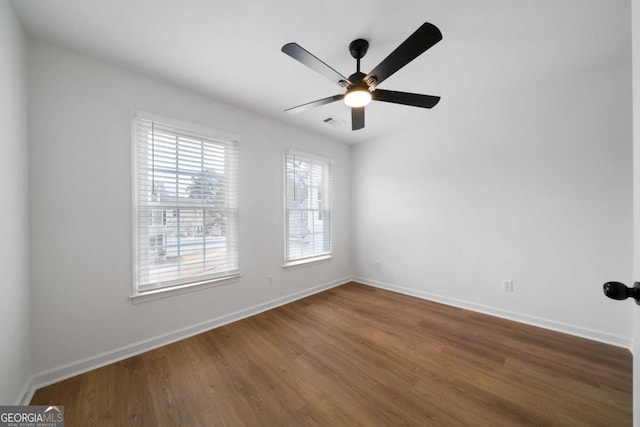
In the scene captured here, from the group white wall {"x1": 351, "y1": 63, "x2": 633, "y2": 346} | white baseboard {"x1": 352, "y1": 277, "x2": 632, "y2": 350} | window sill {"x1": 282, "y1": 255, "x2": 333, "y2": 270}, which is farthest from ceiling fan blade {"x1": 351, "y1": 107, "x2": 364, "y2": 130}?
white baseboard {"x1": 352, "y1": 277, "x2": 632, "y2": 350}

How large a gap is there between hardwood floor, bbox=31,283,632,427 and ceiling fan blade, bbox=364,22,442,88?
2280 mm

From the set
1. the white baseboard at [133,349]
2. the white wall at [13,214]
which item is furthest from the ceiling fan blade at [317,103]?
the white baseboard at [133,349]

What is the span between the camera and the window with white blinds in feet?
7.23

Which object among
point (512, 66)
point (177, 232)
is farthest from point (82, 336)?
point (512, 66)

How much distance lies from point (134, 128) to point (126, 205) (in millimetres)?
711

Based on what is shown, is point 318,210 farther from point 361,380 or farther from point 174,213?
Answer: point 361,380

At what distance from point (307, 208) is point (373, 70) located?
2.36 meters

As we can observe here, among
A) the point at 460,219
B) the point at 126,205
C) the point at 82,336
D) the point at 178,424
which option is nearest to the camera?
the point at 178,424

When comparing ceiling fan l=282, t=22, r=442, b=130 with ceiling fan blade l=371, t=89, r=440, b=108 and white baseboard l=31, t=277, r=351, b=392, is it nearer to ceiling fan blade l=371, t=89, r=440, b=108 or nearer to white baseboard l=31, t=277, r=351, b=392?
ceiling fan blade l=371, t=89, r=440, b=108

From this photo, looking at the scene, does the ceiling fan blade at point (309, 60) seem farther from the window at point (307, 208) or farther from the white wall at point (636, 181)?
the window at point (307, 208)

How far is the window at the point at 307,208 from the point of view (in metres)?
3.48

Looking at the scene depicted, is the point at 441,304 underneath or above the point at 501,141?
underneath

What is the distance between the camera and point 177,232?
240 centimetres

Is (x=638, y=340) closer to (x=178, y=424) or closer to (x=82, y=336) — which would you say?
(x=178, y=424)
